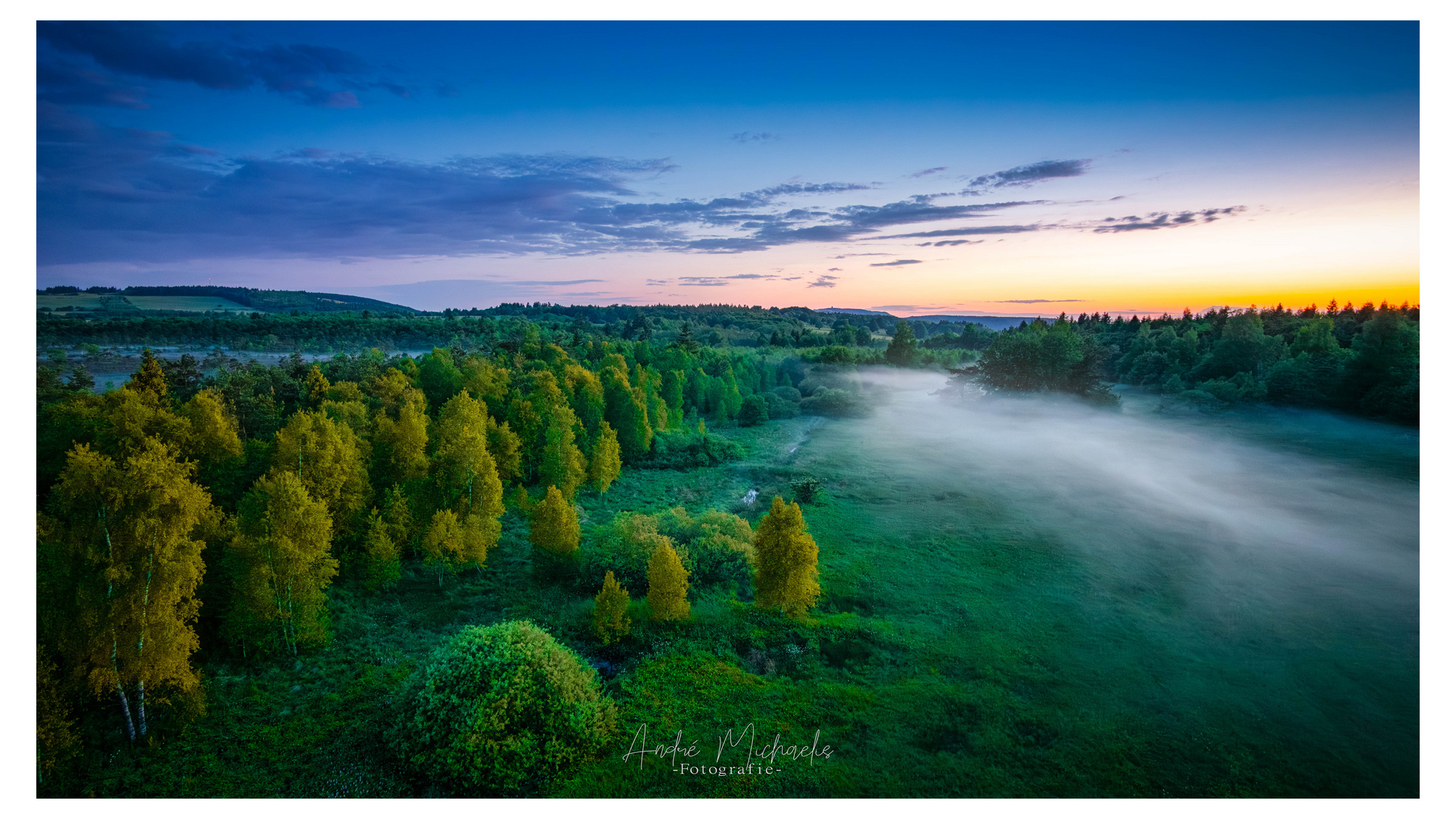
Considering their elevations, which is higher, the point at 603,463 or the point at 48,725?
the point at 603,463

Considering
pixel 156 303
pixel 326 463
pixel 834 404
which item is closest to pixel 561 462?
pixel 326 463

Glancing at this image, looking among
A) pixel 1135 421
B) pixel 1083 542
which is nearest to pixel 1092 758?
pixel 1083 542

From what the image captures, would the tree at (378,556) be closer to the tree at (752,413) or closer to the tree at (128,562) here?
the tree at (128,562)

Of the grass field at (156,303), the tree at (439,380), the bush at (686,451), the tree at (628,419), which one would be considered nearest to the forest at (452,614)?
Answer: the grass field at (156,303)

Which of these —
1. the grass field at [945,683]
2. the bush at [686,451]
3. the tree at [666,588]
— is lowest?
the grass field at [945,683]

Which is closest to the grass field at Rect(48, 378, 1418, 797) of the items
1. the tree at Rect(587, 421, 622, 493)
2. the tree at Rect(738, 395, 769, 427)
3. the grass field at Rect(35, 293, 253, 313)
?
the tree at Rect(587, 421, 622, 493)

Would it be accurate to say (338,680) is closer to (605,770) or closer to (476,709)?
(476,709)

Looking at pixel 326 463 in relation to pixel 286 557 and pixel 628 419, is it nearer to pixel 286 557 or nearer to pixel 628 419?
pixel 286 557
